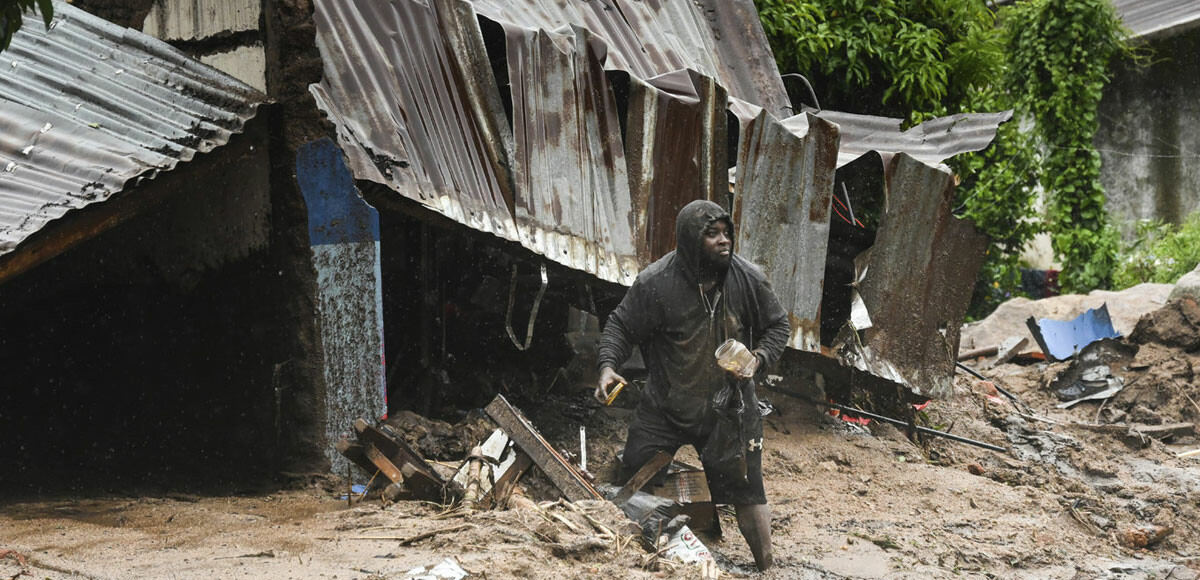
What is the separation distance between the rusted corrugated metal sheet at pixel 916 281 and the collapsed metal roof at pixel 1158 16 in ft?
39.4

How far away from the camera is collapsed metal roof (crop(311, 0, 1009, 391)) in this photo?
265 inches

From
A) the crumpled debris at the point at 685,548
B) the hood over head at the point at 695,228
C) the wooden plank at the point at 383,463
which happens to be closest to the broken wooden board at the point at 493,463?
the wooden plank at the point at 383,463

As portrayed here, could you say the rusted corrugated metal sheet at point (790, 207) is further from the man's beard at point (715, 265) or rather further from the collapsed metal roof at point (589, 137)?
the man's beard at point (715, 265)

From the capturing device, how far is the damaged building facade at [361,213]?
20.8 feet

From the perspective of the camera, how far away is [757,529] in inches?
235

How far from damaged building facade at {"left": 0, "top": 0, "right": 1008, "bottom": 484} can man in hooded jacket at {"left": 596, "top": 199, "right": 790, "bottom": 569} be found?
130 cm

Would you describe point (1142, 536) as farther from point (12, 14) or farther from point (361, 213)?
point (12, 14)

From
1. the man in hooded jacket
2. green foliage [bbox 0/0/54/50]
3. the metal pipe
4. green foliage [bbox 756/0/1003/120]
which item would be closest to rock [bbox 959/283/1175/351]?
green foliage [bbox 756/0/1003/120]

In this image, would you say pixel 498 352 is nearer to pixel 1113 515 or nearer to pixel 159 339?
pixel 159 339

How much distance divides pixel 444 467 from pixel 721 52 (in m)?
5.40

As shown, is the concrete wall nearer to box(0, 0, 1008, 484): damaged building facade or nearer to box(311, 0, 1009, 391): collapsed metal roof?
box(311, 0, 1009, 391): collapsed metal roof

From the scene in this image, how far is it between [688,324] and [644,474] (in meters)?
0.87

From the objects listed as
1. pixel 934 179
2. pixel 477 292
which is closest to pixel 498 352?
pixel 477 292

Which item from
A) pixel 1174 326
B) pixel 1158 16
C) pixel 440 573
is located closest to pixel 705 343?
pixel 440 573
